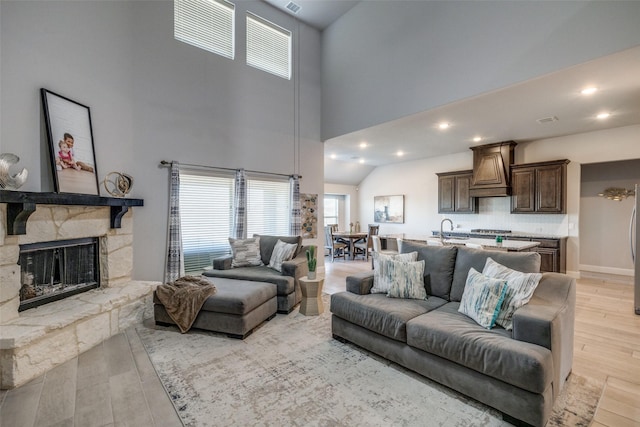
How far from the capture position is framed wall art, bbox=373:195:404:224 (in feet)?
29.2

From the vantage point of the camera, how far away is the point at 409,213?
8672mm

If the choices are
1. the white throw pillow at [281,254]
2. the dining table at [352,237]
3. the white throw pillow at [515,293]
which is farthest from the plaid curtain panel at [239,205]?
the white throw pillow at [515,293]

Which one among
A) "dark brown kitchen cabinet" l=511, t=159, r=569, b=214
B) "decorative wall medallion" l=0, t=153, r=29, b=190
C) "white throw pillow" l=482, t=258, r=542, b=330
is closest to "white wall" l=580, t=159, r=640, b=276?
"dark brown kitchen cabinet" l=511, t=159, r=569, b=214

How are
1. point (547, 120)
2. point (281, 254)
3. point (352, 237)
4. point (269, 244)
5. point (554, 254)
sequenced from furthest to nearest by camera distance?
point (352, 237), point (554, 254), point (547, 120), point (269, 244), point (281, 254)

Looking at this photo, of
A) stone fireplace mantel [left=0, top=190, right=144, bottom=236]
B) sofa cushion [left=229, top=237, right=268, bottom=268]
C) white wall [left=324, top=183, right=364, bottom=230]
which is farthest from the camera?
white wall [left=324, top=183, right=364, bottom=230]

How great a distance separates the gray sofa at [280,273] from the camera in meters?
3.79

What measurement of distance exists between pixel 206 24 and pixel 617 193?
866 cm

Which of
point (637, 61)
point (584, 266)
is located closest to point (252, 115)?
point (637, 61)

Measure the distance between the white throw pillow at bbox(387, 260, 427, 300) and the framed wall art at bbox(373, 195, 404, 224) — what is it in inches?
239

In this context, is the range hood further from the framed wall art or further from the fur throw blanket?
the fur throw blanket

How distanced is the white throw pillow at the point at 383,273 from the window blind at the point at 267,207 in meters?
3.14

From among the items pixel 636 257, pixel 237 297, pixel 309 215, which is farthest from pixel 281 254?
pixel 636 257

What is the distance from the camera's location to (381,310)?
2551 mm

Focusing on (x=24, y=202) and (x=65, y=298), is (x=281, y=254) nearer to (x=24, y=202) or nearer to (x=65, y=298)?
(x=65, y=298)
